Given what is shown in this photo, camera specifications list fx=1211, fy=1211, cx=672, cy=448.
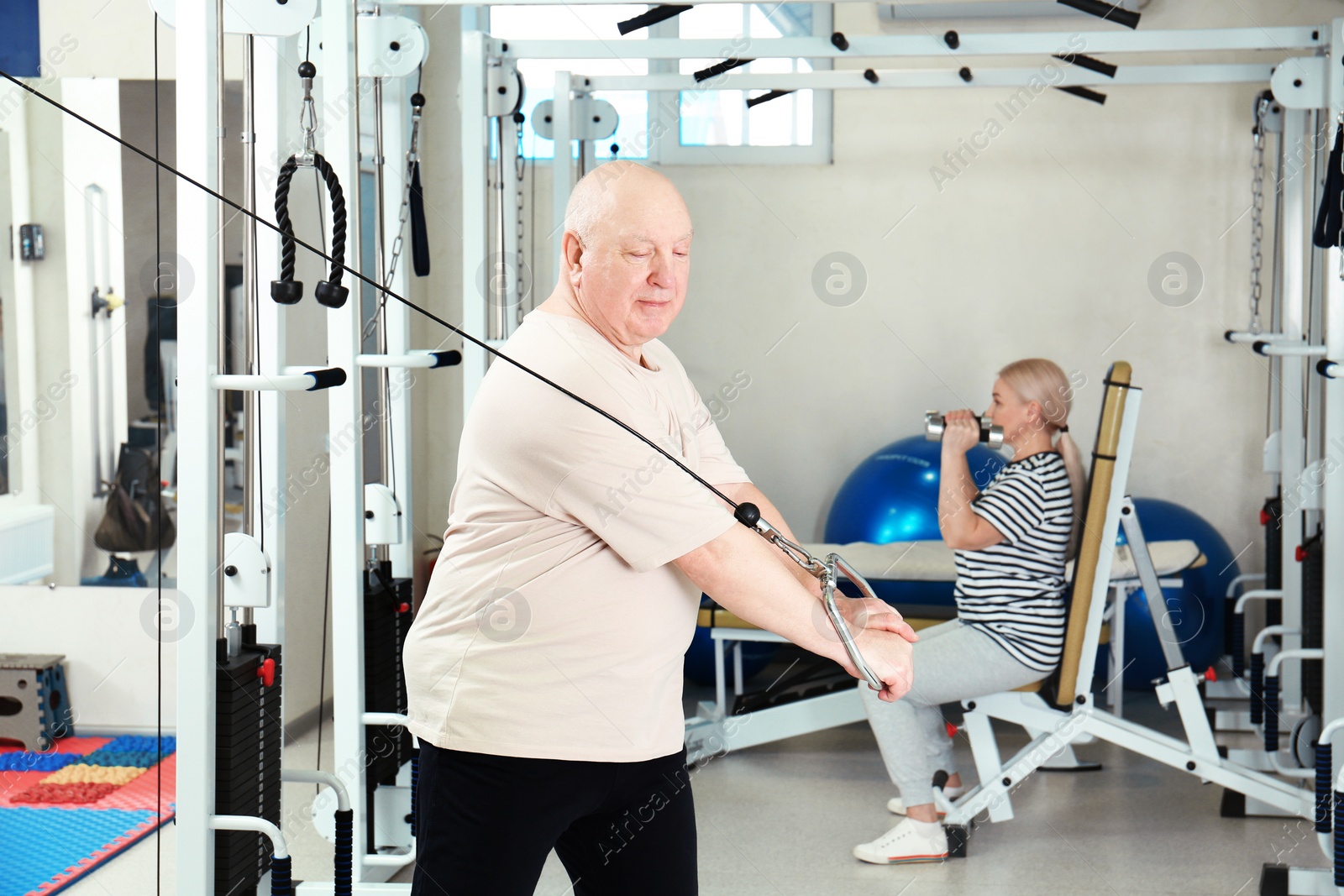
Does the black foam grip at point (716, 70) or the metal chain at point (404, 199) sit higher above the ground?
the black foam grip at point (716, 70)

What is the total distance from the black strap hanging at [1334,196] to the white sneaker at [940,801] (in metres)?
1.59

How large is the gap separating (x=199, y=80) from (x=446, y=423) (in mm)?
3588

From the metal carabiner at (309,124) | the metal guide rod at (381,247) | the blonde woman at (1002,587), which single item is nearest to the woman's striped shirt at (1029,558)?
the blonde woman at (1002,587)

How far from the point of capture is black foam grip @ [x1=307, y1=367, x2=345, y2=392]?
1803mm

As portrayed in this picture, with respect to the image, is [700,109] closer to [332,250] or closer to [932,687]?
[932,687]

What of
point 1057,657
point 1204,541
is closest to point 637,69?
point 1204,541

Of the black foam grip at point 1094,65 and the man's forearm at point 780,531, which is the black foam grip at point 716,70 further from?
the man's forearm at point 780,531

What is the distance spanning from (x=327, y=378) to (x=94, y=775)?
2217 mm

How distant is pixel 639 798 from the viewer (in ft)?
4.83

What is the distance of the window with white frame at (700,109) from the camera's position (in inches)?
203

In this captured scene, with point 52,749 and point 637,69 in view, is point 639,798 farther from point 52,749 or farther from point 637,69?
point 637,69

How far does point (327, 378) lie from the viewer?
72.5 inches

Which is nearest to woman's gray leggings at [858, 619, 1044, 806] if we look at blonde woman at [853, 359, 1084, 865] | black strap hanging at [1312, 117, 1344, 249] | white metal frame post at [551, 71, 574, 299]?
blonde woman at [853, 359, 1084, 865]

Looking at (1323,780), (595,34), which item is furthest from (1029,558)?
(595,34)
